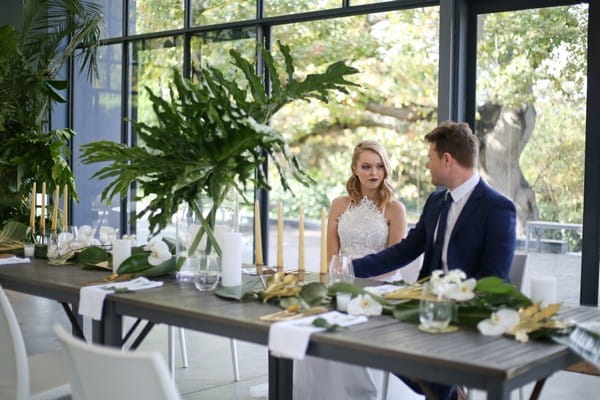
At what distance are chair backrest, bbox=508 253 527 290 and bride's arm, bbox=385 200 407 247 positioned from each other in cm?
114

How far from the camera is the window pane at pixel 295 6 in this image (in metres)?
7.11

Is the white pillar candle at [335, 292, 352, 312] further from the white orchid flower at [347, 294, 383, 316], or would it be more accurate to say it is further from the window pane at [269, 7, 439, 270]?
the window pane at [269, 7, 439, 270]

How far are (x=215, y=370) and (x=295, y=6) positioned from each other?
10.9 feet

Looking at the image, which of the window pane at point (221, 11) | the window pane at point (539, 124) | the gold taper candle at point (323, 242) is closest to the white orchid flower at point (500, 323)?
the gold taper candle at point (323, 242)

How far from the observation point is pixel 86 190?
31.7 ft

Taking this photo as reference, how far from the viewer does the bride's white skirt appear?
165 inches

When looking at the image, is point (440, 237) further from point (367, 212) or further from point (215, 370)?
point (215, 370)

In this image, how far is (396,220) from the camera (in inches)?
202

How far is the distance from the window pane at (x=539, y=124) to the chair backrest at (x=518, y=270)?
1.89 metres

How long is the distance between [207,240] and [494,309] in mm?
1368

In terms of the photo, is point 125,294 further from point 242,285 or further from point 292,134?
point 292,134

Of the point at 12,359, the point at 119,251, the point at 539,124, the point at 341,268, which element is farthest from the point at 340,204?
the point at 12,359

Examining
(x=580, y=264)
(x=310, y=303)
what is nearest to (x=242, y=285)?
(x=310, y=303)

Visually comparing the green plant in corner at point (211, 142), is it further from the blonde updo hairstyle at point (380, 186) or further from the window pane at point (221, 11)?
the window pane at point (221, 11)
